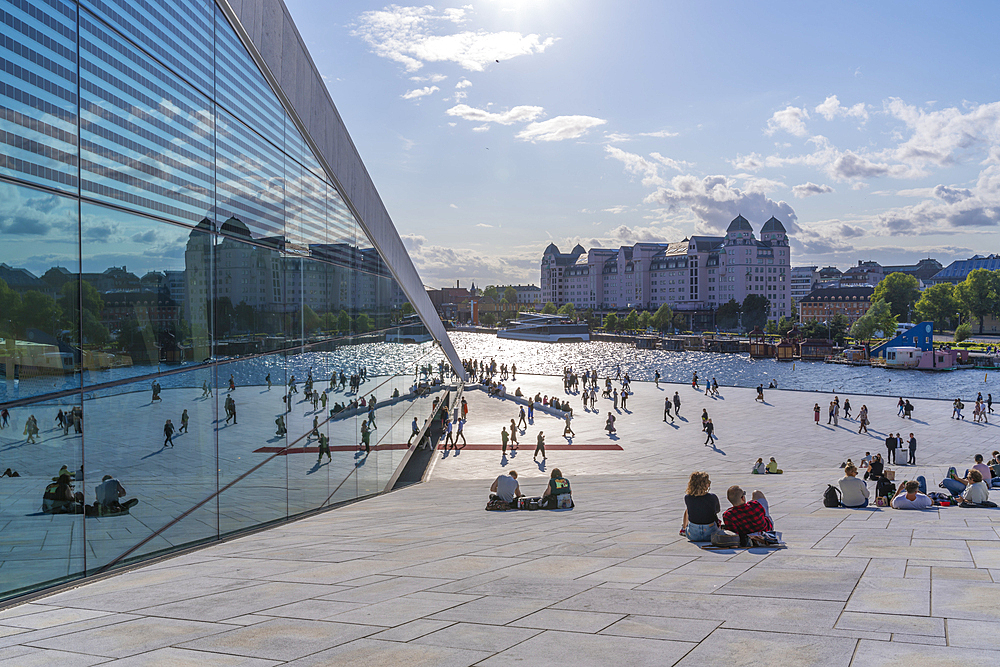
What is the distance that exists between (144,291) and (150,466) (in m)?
1.77

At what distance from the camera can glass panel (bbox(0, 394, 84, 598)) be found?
491 cm

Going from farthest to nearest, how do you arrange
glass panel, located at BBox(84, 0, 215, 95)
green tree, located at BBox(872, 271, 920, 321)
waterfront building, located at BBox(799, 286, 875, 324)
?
waterfront building, located at BBox(799, 286, 875, 324) → green tree, located at BBox(872, 271, 920, 321) → glass panel, located at BBox(84, 0, 215, 95)

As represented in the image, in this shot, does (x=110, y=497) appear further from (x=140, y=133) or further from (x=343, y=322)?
(x=343, y=322)

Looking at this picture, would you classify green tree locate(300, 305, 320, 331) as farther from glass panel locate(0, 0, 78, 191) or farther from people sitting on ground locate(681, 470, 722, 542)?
people sitting on ground locate(681, 470, 722, 542)

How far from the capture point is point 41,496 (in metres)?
5.21

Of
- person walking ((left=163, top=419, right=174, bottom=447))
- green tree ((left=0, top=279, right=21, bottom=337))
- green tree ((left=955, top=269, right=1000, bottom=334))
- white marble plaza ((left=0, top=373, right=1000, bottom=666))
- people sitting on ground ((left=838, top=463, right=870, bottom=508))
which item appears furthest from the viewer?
green tree ((left=955, top=269, right=1000, bottom=334))

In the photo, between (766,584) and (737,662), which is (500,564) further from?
(737,662)

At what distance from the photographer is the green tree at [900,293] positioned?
118m

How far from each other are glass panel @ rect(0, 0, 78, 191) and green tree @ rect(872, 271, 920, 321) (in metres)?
136

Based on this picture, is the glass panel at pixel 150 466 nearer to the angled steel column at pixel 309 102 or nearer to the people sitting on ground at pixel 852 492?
the angled steel column at pixel 309 102

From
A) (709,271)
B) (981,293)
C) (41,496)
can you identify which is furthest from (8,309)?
(709,271)

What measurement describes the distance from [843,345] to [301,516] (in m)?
113

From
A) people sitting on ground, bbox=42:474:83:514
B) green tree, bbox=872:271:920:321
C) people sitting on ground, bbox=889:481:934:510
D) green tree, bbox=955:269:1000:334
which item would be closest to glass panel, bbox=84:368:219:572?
people sitting on ground, bbox=42:474:83:514

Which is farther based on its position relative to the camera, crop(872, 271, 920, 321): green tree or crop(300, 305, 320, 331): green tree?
crop(872, 271, 920, 321): green tree
